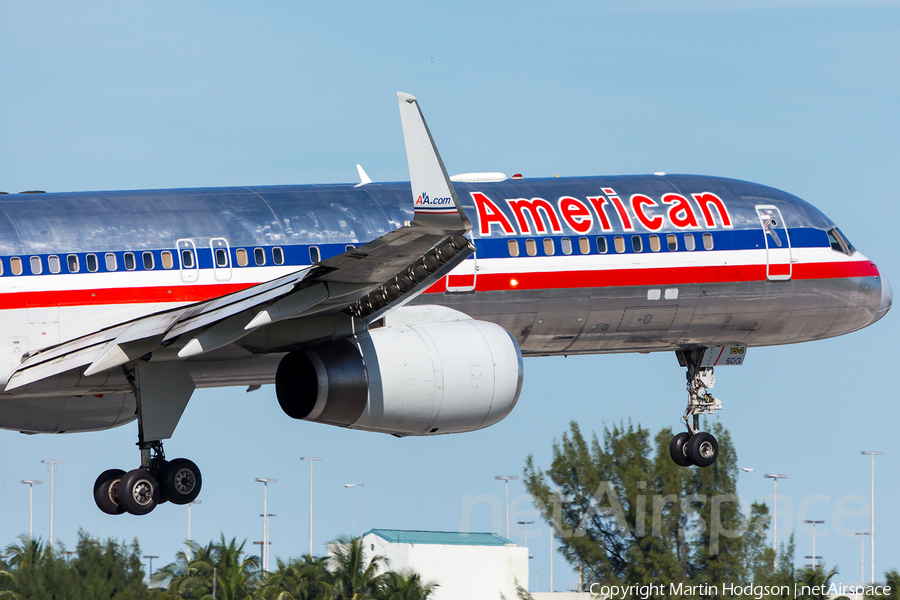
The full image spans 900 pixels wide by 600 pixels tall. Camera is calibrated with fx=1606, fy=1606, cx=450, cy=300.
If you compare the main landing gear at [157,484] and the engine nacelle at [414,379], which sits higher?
the engine nacelle at [414,379]

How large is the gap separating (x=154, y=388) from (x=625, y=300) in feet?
26.6

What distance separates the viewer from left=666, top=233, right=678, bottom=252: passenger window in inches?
1073

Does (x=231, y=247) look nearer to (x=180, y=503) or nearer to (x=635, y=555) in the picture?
(x=180, y=503)

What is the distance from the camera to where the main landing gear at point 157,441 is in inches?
934

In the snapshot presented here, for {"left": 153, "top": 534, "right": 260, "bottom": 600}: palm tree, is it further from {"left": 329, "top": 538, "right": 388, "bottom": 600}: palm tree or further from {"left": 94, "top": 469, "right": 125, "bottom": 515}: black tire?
{"left": 94, "top": 469, "right": 125, "bottom": 515}: black tire

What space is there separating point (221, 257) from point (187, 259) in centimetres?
52

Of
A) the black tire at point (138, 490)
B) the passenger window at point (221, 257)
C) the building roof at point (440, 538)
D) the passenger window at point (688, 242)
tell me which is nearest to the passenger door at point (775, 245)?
the passenger window at point (688, 242)

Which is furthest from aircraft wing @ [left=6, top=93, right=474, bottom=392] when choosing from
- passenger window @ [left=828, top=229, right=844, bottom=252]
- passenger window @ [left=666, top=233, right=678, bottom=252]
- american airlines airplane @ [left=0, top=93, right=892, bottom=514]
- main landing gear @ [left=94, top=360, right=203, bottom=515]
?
passenger window @ [left=828, top=229, right=844, bottom=252]

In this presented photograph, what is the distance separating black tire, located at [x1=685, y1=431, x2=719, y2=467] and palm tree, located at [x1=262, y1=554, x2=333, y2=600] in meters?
35.3

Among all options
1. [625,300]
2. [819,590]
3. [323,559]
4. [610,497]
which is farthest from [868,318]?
[610,497]

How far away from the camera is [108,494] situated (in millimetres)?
25312

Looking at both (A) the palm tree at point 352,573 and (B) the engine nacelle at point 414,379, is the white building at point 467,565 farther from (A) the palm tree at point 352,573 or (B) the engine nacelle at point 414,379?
(B) the engine nacelle at point 414,379

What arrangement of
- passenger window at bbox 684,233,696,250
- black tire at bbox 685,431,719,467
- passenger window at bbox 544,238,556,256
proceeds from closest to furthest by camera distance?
passenger window at bbox 544,238,556,256 → passenger window at bbox 684,233,696,250 → black tire at bbox 685,431,719,467

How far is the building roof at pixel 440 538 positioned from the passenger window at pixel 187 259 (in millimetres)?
54241
